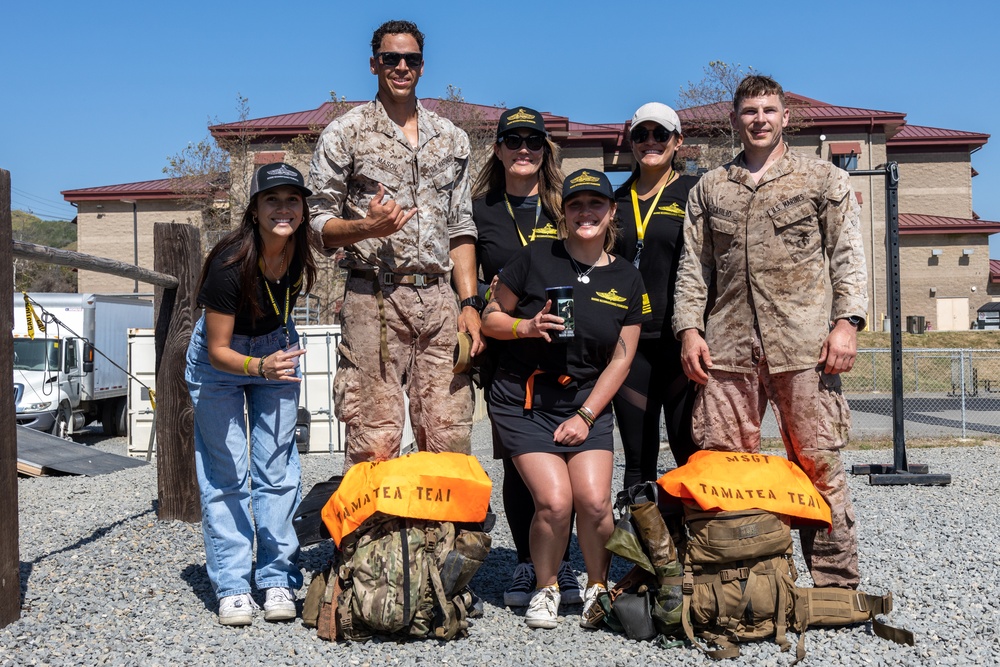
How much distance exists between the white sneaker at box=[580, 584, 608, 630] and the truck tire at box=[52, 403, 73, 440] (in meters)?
14.3

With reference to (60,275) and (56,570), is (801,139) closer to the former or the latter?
(56,570)

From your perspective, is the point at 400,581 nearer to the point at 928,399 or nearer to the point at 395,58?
the point at 395,58

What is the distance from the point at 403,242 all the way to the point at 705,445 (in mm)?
1772

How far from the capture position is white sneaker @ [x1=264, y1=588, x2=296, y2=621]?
4.14 m

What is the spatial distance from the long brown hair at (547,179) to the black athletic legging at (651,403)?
0.86 metres

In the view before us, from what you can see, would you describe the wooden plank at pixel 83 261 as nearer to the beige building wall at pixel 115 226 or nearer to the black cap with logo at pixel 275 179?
the black cap with logo at pixel 275 179

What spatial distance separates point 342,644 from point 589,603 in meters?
1.15

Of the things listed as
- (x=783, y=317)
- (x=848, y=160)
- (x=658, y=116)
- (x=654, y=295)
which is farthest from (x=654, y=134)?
(x=848, y=160)

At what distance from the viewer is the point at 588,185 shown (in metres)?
4.20

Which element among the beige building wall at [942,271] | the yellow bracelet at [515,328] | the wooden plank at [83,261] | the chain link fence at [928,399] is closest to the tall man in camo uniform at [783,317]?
the yellow bracelet at [515,328]

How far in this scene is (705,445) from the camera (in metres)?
4.21

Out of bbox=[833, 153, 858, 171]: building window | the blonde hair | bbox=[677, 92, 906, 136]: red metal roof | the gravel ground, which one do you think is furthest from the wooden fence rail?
bbox=[833, 153, 858, 171]: building window

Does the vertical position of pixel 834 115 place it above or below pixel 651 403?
above

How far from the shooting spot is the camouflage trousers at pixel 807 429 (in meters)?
4.09
